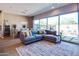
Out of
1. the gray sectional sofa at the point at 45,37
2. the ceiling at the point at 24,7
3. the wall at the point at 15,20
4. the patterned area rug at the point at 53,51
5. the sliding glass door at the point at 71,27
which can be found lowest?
the patterned area rug at the point at 53,51

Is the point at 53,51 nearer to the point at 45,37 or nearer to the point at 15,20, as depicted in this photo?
the point at 45,37

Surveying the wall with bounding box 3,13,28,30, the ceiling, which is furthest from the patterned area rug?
the ceiling

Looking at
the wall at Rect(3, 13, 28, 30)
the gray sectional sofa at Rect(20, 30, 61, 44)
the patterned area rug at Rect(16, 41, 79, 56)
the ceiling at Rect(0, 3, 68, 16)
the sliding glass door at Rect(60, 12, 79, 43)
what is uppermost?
the ceiling at Rect(0, 3, 68, 16)

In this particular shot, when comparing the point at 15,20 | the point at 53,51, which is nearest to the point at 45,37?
the point at 53,51

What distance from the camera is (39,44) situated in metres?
2.59

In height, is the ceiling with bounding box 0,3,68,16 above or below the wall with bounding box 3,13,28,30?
above

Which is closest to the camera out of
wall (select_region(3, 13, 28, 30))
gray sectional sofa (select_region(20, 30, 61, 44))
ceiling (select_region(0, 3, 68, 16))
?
ceiling (select_region(0, 3, 68, 16))

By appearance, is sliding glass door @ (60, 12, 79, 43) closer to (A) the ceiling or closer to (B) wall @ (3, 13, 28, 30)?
(A) the ceiling

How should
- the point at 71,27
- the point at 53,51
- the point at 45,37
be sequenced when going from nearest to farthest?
the point at 71,27 → the point at 53,51 → the point at 45,37

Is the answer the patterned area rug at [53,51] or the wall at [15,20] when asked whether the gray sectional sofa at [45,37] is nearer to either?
the patterned area rug at [53,51]

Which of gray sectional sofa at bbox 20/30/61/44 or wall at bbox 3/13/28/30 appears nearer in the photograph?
wall at bbox 3/13/28/30

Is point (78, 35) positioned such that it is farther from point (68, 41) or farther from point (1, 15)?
point (1, 15)

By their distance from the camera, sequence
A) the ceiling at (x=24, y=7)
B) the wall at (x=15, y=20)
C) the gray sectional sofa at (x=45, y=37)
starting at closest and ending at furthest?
the ceiling at (x=24, y=7) → the wall at (x=15, y=20) → the gray sectional sofa at (x=45, y=37)

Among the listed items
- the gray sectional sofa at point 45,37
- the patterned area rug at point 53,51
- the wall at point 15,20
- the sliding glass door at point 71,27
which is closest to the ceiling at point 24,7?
the wall at point 15,20
